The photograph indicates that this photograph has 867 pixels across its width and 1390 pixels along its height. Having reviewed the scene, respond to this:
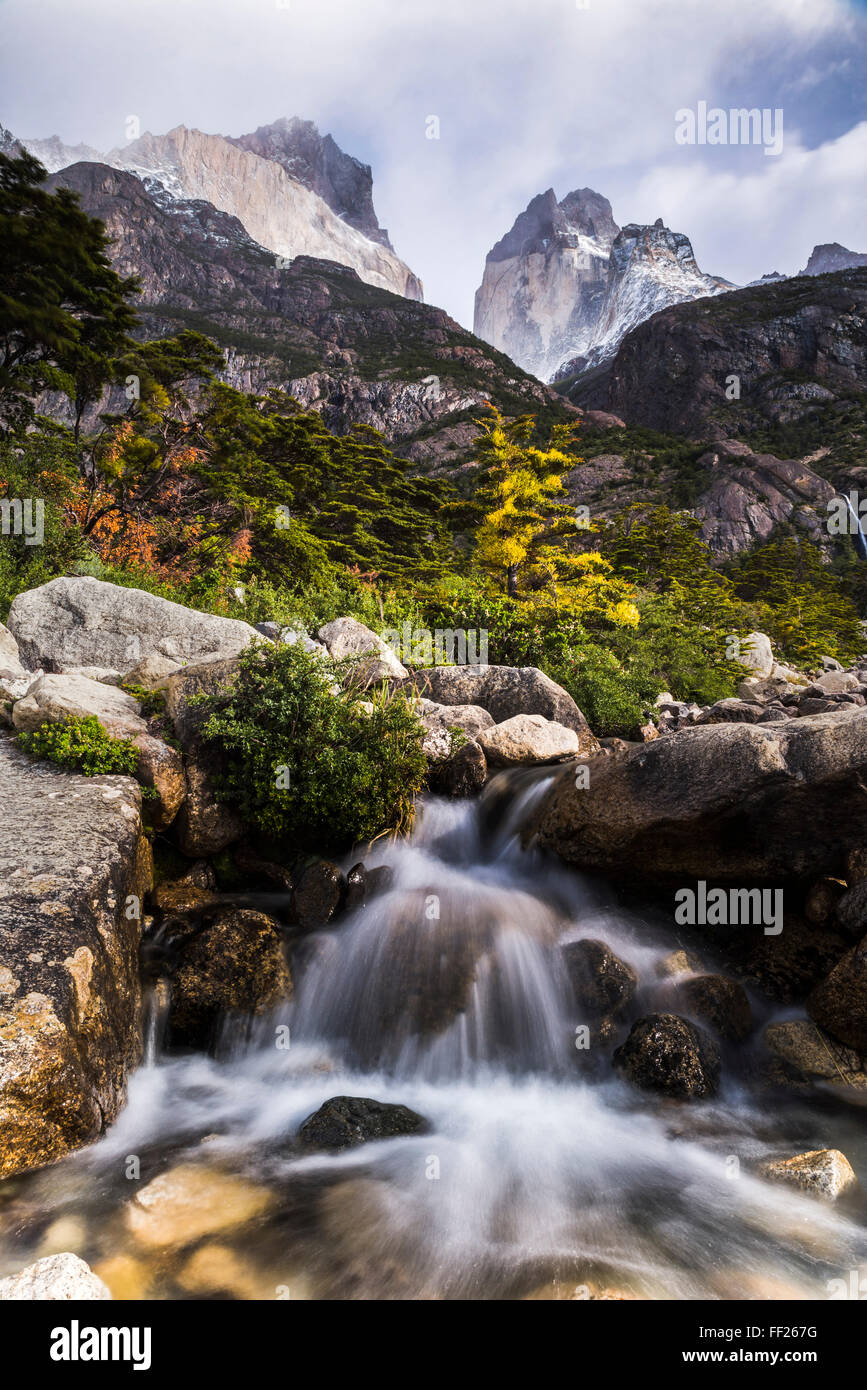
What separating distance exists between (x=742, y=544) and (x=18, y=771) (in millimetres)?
82427

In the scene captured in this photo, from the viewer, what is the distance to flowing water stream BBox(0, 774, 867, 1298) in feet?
11.4

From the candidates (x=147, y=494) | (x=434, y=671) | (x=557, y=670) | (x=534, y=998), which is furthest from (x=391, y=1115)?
(x=147, y=494)

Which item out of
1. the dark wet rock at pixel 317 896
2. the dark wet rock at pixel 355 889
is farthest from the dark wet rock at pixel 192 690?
the dark wet rock at pixel 355 889

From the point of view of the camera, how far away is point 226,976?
586cm

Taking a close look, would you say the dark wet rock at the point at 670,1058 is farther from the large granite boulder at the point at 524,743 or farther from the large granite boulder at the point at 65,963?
the large granite boulder at the point at 524,743

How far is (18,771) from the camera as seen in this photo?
6578mm

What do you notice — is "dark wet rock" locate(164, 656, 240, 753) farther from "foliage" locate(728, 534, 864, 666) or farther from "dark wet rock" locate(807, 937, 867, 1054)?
"foliage" locate(728, 534, 864, 666)

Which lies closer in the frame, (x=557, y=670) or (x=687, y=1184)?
(x=687, y=1184)

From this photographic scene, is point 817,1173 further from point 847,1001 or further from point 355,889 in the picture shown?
point 355,889

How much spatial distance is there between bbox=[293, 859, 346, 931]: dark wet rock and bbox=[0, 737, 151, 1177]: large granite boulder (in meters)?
1.64

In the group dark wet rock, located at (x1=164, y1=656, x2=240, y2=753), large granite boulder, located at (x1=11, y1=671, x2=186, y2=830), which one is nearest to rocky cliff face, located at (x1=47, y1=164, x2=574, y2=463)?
dark wet rock, located at (x1=164, y1=656, x2=240, y2=753)

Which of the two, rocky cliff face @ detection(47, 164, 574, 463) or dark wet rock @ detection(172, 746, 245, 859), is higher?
rocky cliff face @ detection(47, 164, 574, 463)

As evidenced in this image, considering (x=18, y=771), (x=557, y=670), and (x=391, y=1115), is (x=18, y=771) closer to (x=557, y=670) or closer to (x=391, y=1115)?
(x=391, y=1115)

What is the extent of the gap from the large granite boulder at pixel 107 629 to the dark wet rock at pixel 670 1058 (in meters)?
8.00
